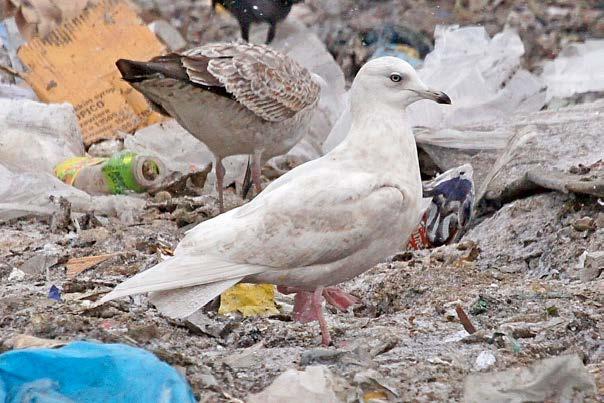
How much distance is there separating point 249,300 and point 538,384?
5.37 ft

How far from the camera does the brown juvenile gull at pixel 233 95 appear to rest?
6.15 meters

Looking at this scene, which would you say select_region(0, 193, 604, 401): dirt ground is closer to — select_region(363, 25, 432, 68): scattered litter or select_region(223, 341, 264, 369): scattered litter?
select_region(223, 341, 264, 369): scattered litter

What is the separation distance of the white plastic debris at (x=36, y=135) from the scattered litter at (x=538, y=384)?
4.38 m

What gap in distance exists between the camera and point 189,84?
20.2 ft

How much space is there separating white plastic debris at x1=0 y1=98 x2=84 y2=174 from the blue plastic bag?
166 inches

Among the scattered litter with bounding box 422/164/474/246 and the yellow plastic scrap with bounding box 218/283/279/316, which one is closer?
the yellow plastic scrap with bounding box 218/283/279/316

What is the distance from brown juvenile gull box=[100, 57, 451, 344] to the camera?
369 cm

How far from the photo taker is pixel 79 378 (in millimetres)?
2787

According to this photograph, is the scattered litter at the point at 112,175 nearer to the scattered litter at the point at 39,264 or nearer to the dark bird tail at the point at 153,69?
the dark bird tail at the point at 153,69

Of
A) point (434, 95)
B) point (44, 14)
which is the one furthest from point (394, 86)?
point (44, 14)

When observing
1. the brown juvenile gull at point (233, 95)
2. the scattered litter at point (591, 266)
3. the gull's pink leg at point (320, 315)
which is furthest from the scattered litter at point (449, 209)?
the gull's pink leg at point (320, 315)

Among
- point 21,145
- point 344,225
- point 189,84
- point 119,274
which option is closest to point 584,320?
point 344,225

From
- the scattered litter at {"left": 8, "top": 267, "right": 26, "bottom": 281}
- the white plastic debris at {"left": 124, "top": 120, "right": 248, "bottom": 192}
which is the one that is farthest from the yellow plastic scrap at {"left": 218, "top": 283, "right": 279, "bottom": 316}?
the white plastic debris at {"left": 124, "top": 120, "right": 248, "bottom": 192}

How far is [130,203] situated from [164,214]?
0.79ft
